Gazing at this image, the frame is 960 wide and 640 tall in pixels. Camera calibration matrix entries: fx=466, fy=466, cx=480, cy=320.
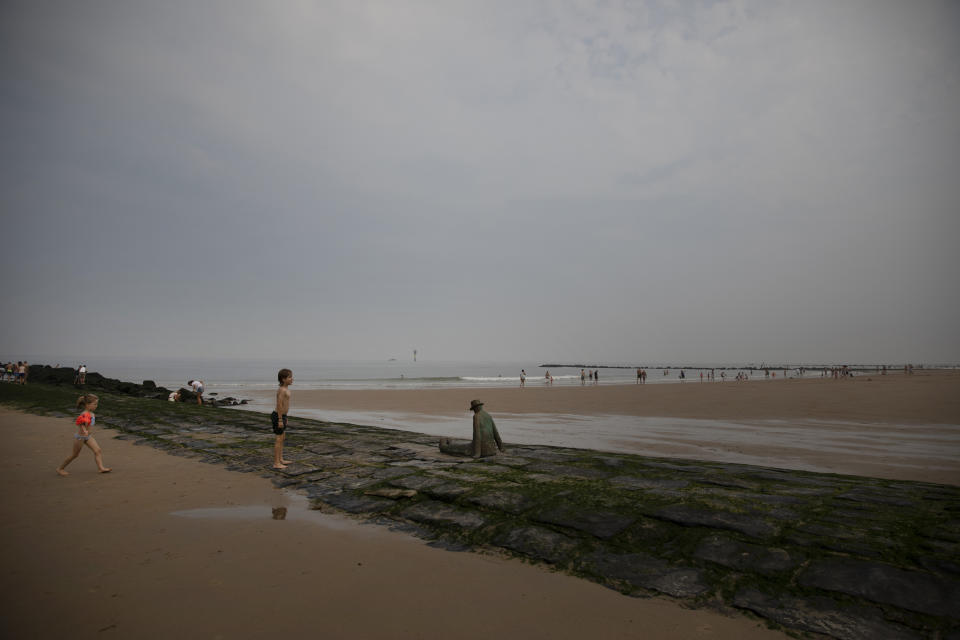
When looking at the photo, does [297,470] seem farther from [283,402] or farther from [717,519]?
[717,519]

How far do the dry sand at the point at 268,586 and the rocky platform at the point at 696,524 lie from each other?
37 cm

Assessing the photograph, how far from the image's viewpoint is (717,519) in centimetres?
459

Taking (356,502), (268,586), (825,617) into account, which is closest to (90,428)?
(356,502)

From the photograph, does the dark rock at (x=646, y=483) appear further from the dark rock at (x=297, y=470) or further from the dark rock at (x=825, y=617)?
the dark rock at (x=297, y=470)

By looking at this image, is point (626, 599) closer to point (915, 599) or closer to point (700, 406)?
point (915, 599)

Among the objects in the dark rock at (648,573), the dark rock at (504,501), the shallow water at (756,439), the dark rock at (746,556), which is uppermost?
the dark rock at (746,556)

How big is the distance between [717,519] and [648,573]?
132cm

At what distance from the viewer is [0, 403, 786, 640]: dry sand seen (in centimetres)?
305

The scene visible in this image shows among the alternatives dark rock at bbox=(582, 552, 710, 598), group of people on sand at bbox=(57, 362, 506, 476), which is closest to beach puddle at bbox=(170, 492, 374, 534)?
group of people on sand at bbox=(57, 362, 506, 476)

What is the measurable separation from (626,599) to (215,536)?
159 inches

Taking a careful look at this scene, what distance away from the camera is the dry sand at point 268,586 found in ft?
10.0

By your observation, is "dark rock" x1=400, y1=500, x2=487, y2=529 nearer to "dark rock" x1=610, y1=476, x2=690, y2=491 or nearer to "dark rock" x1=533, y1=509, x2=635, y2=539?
"dark rock" x1=533, y1=509, x2=635, y2=539

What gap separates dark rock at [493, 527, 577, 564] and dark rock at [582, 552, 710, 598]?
0.27 metres

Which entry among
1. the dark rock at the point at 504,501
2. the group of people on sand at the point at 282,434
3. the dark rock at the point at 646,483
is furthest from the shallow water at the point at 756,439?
the dark rock at the point at 504,501
